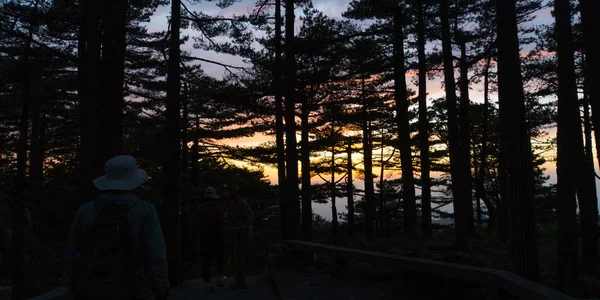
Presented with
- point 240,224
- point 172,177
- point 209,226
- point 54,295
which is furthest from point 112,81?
point 54,295

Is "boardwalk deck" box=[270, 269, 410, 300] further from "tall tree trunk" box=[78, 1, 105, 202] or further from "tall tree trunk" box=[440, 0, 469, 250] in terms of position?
"tall tree trunk" box=[440, 0, 469, 250]

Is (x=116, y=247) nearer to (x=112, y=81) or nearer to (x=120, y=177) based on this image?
(x=120, y=177)

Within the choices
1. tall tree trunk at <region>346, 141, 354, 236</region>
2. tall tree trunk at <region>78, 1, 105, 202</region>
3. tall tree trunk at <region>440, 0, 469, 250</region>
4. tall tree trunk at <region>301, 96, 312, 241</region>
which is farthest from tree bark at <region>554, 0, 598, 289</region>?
tall tree trunk at <region>346, 141, 354, 236</region>

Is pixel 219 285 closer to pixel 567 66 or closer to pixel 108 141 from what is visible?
pixel 108 141

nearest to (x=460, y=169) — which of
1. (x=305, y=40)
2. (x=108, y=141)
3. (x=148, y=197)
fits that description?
(x=305, y=40)

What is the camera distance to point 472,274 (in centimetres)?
573

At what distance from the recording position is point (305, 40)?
1612 centimetres

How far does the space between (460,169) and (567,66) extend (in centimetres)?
514

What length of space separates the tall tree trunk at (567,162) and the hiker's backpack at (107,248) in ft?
33.6

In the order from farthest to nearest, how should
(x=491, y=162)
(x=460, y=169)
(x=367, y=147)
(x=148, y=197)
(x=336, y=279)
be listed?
(x=491, y=162) < (x=367, y=147) < (x=148, y=197) < (x=460, y=169) < (x=336, y=279)

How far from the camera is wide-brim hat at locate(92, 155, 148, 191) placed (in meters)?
3.45

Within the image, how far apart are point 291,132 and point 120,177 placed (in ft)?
41.1

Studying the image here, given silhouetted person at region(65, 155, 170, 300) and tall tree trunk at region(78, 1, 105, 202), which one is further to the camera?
tall tree trunk at region(78, 1, 105, 202)

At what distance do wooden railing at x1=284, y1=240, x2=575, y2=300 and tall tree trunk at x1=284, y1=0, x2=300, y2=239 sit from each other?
518 centimetres
